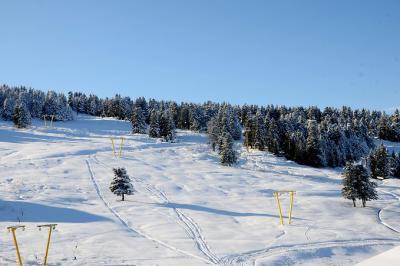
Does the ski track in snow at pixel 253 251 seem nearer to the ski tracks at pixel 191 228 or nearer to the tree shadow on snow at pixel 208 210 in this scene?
the ski tracks at pixel 191 228

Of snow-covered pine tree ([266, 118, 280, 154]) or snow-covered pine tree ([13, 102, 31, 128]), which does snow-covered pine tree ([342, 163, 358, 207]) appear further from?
snow-covered pine tree ([13, 102, 31, 128])

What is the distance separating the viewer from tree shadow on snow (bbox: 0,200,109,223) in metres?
30.8

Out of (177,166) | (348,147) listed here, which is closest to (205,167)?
(177,166)

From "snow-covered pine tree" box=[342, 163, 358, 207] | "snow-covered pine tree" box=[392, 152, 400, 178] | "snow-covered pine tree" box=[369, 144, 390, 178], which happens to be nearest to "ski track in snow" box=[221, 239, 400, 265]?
"snow-covered pine tree" box=[342, 163, 358, 207]

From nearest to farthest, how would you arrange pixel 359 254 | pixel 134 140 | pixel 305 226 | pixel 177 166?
pixel 359 254 → pixel 305 226 → pixel 177 166 → pixel 134 140

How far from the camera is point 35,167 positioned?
5725 centimetres

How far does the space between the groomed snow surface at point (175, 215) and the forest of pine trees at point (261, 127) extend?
75.0 feet

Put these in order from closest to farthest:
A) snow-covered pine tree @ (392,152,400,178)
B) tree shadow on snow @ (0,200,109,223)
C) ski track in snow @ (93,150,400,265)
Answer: ski track in snow @ (93,150,400,265) < tree shadow on snow @ (0,200,109,223) < snow-covered pine tree @ (392,152,400,178)

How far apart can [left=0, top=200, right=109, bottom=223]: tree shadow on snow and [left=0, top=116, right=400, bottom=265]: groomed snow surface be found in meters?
0.07

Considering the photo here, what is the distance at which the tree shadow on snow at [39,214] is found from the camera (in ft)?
101

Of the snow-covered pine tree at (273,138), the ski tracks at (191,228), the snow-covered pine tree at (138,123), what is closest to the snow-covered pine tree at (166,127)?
the snow-covered pine tree at (138,123)

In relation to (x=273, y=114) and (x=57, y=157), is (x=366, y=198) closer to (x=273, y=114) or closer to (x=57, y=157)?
(x=57, y=157)

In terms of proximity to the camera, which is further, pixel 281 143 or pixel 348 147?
pixel 348 147

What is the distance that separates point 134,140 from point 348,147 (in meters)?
56.4
